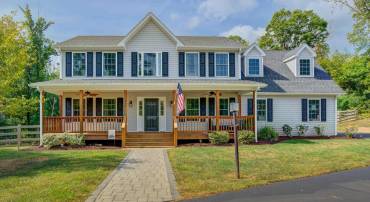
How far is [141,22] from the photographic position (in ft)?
68.1

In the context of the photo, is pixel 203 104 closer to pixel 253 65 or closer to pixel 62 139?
pixel 253 65

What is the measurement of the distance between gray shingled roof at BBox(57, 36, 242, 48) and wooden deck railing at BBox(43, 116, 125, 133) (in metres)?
4.56

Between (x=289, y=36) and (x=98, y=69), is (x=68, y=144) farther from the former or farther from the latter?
(x=289, y=36)

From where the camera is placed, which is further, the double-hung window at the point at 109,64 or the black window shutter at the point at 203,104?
the black window shutter at the point at 203,104

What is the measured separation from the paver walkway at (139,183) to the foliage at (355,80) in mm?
34037

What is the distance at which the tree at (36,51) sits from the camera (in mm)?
27625

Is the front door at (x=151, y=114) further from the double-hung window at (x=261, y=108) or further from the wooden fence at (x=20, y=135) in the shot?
the double-hung window at (x=261, y=108)

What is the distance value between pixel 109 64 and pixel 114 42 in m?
1.56

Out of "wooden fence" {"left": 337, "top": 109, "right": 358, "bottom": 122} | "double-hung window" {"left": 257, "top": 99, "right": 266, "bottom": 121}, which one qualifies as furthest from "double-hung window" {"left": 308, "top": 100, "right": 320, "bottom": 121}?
"wooden fence" {"left": 337, "top": 109, "right": 358, "bottom": 122}

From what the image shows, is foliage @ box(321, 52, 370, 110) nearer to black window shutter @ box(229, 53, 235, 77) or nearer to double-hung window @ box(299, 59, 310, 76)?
double-hung window @ box(299, 59, 310, 76)

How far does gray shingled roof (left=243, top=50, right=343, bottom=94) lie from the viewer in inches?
887

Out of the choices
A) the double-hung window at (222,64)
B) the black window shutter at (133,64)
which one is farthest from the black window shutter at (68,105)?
the double-hung window at (222,64)

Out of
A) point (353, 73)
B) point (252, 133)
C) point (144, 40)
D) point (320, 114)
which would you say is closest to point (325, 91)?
point (320, 114)

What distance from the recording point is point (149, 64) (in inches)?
843
